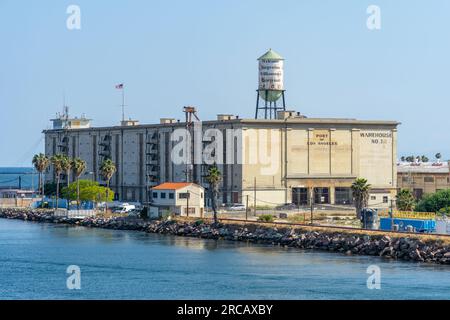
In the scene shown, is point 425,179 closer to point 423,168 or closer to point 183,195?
point 423,168

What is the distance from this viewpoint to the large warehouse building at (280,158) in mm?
122500

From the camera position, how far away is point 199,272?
→ 6506 centimetres

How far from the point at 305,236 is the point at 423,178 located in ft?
179

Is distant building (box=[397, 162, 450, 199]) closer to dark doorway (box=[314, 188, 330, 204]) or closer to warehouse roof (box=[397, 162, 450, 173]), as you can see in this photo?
warehouse roof (box=[397, 162, 450, 173])

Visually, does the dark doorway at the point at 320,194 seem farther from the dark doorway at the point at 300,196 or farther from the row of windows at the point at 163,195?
the row of windows at the point at 163,195

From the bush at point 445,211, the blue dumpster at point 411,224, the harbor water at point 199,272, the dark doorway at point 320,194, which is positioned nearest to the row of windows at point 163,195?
the harbor water at point 199,272

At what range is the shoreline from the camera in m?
72.4

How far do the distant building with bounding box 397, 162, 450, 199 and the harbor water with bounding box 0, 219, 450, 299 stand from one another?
50.7 m

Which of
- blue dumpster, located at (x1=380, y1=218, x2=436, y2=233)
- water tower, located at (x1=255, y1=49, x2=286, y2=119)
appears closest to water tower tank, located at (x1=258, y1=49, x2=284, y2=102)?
water tower, located at (x1=255, y1=49, x2=286, y2=119)

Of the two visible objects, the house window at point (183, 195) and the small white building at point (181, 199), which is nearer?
the small white building at point (181, 199)

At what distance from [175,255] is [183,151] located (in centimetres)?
5429

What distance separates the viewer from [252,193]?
122312 millimetres

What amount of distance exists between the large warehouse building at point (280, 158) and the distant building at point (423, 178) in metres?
5.06
